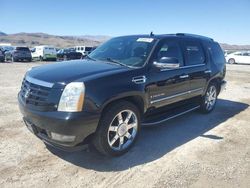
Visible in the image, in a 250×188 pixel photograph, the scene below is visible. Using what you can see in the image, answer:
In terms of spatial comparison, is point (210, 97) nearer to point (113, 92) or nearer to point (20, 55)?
point (113, 92)

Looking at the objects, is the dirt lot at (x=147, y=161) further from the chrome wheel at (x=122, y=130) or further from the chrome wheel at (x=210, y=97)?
the chrome wheel at (x=210, y=97)

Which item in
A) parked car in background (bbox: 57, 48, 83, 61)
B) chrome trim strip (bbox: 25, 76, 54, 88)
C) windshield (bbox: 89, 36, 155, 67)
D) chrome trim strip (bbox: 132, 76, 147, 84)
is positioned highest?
windshield (bbox: 89, 36, 155, 67)

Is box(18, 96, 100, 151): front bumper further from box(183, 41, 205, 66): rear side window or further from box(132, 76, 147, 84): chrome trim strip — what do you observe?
box(183, 41, 205, 66): rear side window

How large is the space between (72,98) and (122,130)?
1.08 meters

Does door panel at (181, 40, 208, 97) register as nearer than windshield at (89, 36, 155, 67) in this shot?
No

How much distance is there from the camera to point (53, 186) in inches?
138

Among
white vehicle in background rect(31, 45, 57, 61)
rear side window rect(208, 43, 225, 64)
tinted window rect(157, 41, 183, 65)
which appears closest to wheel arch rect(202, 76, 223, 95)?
rear side window rect(208, 43, 225, 64)

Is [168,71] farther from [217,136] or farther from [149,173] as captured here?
[149,173]

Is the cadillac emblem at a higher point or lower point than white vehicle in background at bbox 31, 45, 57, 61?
higher

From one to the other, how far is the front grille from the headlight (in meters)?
0.17

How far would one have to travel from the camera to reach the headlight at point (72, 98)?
145 inches

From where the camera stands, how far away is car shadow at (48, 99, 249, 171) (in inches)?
165

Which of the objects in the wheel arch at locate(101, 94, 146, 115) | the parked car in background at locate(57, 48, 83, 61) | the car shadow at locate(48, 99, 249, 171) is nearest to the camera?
the wheel arch at locate(101, 94, 146, 115)

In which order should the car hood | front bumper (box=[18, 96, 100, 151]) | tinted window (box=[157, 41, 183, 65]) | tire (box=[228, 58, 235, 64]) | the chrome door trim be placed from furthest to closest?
tire (box=[228, 58, 235, 64]) < tinted window (box=[157, 41, 183, 65]) < the chrome door trim < the car hood < front bumper (box=[18, 96, 100, 151])
